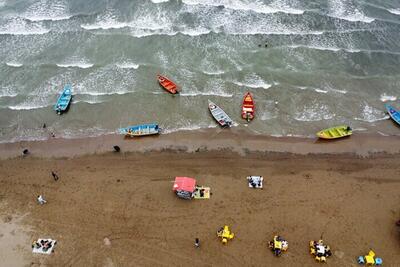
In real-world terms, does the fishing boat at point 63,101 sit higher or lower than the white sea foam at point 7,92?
higher

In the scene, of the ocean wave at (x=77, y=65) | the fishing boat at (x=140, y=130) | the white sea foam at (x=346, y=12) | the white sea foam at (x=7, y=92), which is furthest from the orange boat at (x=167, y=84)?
the white sea foam at (x=346, y=12)

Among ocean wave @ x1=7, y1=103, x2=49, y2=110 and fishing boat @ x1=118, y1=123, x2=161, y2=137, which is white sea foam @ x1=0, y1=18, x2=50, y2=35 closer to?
ocean wave @ x1=7, y1=103, x2=49, y2=110

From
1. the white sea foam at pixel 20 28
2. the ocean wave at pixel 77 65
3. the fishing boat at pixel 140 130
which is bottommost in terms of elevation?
the fishing boat at pixel 140 130

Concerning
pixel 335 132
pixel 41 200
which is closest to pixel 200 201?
pixel 41 200

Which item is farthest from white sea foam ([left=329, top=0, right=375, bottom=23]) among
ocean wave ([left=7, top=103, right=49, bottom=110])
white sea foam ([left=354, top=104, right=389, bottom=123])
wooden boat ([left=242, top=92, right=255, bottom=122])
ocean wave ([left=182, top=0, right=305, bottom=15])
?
ocean wave ([left=7, top=103, right=49, bottom=110])

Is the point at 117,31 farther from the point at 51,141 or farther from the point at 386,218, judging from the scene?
the point at 386,218

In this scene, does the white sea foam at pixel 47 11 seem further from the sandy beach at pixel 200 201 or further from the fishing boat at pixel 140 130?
the fishing boat at pixel 140 130

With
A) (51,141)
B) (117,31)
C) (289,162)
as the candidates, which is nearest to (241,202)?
(289,162)
